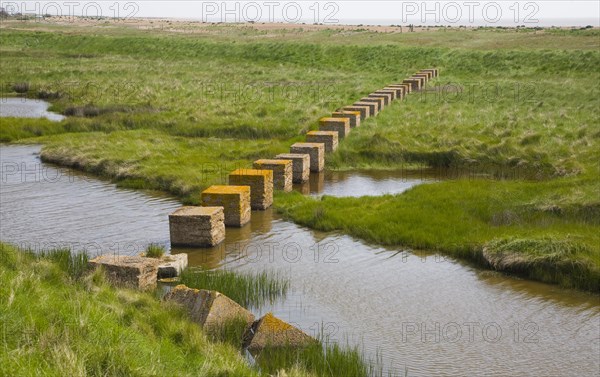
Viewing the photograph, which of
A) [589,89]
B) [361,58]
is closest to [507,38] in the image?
[361,58]

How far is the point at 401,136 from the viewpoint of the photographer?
A: 22.3m

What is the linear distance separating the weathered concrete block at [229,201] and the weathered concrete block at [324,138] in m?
7.01

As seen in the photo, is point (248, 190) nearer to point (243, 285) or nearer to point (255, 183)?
point (255, 183)

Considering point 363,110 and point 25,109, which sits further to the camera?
point 25,109

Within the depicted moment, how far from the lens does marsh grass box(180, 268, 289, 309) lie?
10.3 metres

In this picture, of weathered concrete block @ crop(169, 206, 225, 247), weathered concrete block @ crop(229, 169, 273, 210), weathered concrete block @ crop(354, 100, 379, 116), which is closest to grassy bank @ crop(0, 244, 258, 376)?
weathered concrete block @ crop(169, 206, 225, 247)

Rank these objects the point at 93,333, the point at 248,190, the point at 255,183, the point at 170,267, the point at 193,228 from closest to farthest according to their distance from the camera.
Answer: the point at 93,333 < the point at 170,267 < the point at 193,228 < the point at 248,190 < the point at 255,183

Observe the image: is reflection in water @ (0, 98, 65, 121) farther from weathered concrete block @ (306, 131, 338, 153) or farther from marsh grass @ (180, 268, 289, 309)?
marsh grass @ (180, 268, 289, 309)

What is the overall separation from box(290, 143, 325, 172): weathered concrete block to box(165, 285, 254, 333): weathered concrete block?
410 inches

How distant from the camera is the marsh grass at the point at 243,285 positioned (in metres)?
10.3

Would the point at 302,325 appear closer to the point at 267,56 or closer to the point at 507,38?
the point at 267,56

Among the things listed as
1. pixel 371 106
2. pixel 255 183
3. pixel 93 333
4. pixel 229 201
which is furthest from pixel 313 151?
pixel 93 333

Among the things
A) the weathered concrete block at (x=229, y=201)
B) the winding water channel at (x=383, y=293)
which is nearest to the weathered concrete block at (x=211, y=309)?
the winding water channel at (x=383, y=293)

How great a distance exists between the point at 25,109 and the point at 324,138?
1711 centimetres
